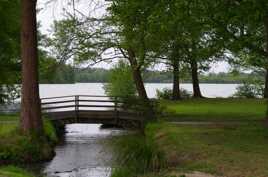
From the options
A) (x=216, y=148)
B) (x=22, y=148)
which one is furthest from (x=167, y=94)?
(x=216, y=148)

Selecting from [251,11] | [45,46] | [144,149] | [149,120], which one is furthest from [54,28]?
[144,149]

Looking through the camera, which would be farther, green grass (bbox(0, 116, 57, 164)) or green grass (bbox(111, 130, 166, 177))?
green grass (bbox(0, 116, 57, 164))

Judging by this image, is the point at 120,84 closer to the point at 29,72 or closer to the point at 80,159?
the point at 29,72

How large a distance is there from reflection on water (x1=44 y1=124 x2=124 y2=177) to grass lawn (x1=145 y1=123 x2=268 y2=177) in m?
2.21

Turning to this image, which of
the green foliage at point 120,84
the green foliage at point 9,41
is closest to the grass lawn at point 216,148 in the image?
the green foliage at point 9,41

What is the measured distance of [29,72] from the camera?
2389cm

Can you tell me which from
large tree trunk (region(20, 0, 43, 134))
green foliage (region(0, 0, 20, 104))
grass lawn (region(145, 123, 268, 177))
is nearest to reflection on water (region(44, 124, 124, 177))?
large tree trunk (region(20, 0, 43, 134))

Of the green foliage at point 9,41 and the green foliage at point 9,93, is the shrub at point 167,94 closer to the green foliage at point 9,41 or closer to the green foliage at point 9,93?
the green foliage at point 9,93

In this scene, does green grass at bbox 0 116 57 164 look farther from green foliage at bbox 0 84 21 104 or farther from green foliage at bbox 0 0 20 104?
green foliage at bbox 0 84 21 104

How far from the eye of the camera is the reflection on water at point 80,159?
19156 millimetres

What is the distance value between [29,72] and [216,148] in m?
9.13

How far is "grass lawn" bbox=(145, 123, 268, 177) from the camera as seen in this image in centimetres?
1492

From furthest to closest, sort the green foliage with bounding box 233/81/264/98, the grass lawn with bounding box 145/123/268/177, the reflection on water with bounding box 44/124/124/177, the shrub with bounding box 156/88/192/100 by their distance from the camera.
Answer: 1. the green foliage with bounding box 233/81/264/98
2. the shrub with bounding box 156/88/192/100
3. the reflection on water with bounding box 44/124/124/177
4. the grass lawn with bounding box 145/123/268/177

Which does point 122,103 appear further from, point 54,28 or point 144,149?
point 144,149
